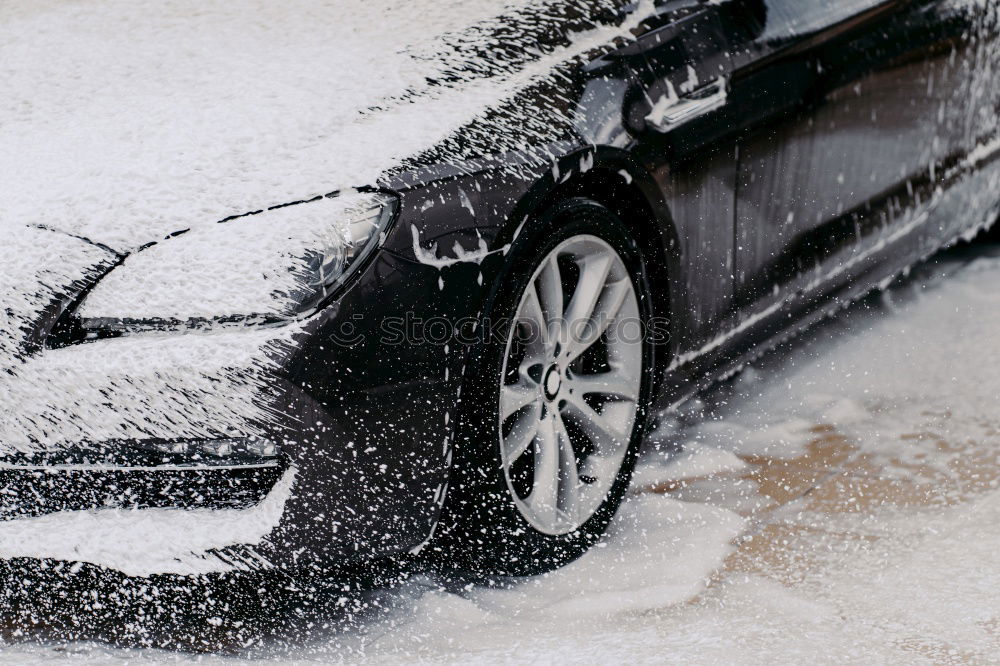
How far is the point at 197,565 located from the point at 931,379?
226cm

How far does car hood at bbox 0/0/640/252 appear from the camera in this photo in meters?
2.20

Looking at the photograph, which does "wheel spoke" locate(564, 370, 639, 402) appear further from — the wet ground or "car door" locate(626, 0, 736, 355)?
the wet ground

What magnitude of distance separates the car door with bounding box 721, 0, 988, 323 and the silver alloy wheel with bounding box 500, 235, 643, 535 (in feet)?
1.43

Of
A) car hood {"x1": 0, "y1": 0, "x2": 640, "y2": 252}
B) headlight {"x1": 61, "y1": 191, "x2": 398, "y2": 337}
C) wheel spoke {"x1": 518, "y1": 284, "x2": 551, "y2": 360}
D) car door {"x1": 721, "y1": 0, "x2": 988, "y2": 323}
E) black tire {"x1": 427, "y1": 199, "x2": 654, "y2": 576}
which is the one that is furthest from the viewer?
car door {"x1": 721, "y1": 0, "x2": 988, "y2": 323}

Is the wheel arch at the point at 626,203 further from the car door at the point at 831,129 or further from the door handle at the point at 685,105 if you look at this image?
the car door at the point at 831,129

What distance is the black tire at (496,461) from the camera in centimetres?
233

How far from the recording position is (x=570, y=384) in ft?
8.73

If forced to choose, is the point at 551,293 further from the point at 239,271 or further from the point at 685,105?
the point at 239,271

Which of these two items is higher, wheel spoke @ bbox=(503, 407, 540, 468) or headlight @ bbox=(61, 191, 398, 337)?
headlight @ bbox=(61, 191, 398, 337)

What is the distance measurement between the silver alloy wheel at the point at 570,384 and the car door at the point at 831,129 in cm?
44

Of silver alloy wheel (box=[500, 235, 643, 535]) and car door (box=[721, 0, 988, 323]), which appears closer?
silver alloy wheel (box=[500, 235, 643, 535])

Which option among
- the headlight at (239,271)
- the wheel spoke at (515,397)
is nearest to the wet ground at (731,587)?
the wheel spoke at (515,397)

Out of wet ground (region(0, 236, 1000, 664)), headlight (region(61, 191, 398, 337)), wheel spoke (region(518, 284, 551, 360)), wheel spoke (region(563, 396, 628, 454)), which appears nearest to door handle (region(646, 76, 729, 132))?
wheel spoke (region(518, 284, 551, 360))
